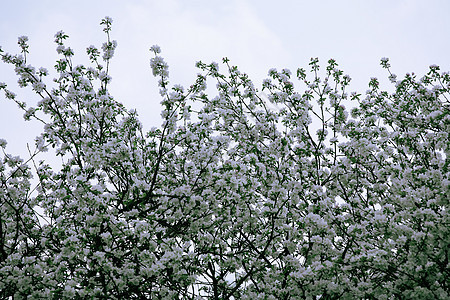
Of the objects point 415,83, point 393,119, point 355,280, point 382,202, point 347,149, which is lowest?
point 355,280

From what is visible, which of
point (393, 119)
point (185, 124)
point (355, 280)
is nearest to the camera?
point (355, 280)

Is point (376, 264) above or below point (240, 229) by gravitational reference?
below

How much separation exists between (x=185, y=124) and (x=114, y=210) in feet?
8.49

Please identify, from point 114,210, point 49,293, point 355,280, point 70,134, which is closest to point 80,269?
point 49,293

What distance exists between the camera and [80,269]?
5145mm

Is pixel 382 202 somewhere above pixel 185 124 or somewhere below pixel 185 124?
below

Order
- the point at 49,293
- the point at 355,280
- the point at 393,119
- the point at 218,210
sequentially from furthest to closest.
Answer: the point at 393,119 → the point at 218,210 → the point at 355,280 → the point at 49,293

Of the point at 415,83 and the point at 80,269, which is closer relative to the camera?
the point at 80,269

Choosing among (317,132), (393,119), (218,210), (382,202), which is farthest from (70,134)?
(393,119)

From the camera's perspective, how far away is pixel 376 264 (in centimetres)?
507

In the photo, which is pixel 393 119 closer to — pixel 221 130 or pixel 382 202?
pixel 382 202

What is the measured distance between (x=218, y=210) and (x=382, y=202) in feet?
→ 11.4

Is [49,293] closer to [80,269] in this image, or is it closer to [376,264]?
[80,269]

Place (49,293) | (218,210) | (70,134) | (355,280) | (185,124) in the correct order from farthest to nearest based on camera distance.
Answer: (185,124), (70,134), (218,210), (355,280), (49,293)
